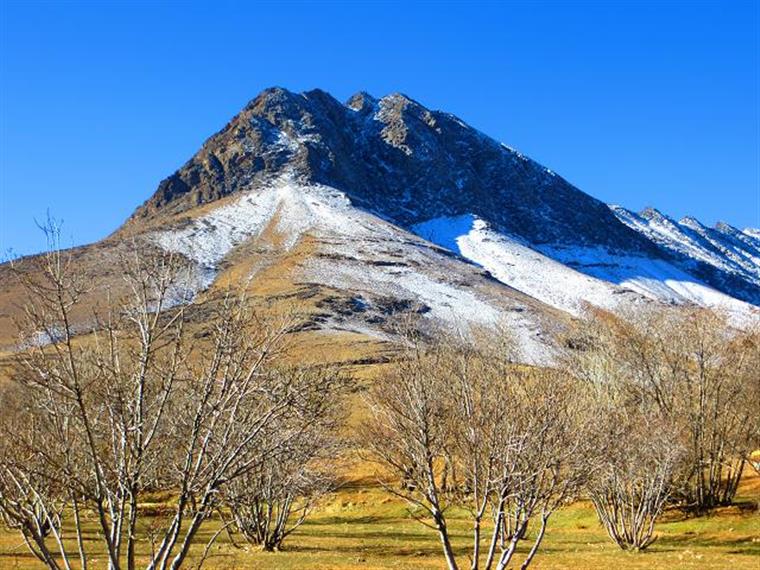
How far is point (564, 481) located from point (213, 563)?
16.5 metres

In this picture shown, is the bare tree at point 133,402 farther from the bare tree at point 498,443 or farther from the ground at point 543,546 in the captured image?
the ground at point 543,546

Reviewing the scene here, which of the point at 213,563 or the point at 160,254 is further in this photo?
the point at 213,563

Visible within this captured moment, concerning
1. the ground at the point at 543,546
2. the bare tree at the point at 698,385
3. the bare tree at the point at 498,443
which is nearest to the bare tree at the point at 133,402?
the bare tree at the point at 498,443

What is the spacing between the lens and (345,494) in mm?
55969

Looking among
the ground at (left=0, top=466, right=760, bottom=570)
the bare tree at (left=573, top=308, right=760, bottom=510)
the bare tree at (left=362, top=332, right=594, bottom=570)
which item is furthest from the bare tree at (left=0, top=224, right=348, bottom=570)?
the bare tree at (left=573, top=308, right=760, bottom=510)

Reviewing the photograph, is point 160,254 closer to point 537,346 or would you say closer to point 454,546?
point 454,546

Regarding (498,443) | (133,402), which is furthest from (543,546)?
(133,402)

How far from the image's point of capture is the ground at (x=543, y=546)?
2606 centimetres

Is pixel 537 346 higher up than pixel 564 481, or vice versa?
pixel 537 346

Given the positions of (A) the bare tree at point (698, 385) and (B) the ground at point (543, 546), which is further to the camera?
(A) the bare tree at point (698, 385)

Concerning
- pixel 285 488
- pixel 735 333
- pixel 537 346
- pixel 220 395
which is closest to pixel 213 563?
pixel 285 488

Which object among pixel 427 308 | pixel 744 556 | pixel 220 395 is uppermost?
pixel 427 308

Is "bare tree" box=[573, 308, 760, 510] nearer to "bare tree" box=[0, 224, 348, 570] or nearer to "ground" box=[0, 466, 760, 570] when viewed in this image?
"ground" box=[0, 466, 760, 570]

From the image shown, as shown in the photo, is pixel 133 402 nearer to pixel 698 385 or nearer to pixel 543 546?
pixel 543 546
